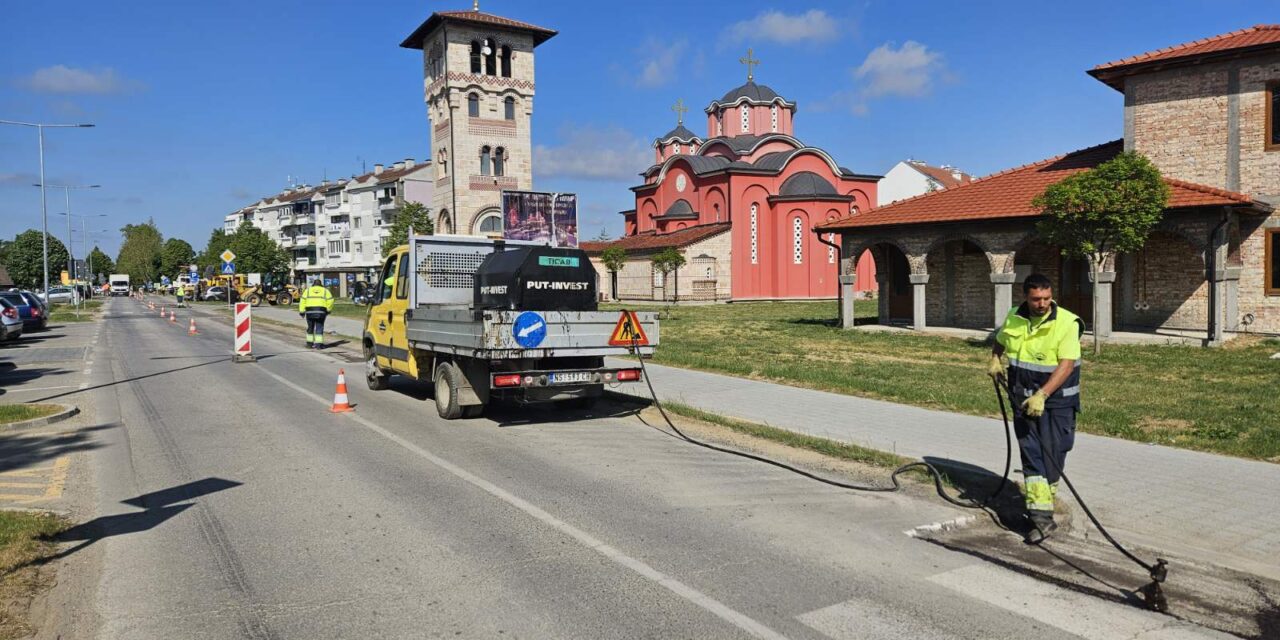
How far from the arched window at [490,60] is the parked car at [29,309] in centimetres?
2349

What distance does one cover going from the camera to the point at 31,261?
108188 millimetres

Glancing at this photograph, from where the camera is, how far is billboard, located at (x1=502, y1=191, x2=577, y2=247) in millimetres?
22344

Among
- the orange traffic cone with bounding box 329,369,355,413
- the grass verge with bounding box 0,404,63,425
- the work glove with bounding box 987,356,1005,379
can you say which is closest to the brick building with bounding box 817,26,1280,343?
the work glove with bounding box 987,356,1005,379

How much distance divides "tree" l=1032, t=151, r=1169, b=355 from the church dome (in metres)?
35.7

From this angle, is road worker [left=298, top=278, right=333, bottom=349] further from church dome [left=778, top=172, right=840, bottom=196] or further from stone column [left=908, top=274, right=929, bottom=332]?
church dome [left=778, top=172, right=840, bottom=196]

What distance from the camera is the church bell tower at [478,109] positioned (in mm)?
44219

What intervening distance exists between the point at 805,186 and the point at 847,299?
29098 mm

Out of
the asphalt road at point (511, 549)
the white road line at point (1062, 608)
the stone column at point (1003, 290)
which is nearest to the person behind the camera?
the white road line at point (1062, 608)

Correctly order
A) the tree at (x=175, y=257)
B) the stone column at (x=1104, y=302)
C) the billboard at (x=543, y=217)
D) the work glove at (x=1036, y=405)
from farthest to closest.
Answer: the tree at (x=175, y=257)
the billboard at (x=543, y=217)
the stone column at (x=1104, y=302)
the work glove at (x=1036, y=405)

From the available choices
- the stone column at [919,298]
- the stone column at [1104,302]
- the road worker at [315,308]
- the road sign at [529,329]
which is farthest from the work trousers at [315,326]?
the stone column at [1104,302]

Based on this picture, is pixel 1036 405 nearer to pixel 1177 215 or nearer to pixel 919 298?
pixel 1177 215

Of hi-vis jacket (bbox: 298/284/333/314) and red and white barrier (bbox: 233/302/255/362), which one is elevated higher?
hi-vis jacket (bbox: 298/284/333/314)

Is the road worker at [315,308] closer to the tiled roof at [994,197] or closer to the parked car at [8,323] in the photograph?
the parked car at [8,323]

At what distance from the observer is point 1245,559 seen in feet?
17.0
